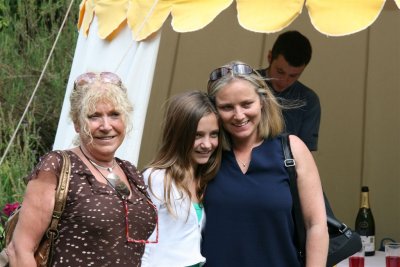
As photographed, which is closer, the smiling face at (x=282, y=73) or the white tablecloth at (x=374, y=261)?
the smiling face at (x=282, y=73)

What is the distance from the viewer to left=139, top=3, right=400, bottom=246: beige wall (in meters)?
5.98

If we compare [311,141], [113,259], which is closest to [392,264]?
[311,141]

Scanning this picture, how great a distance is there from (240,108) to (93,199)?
0.74m

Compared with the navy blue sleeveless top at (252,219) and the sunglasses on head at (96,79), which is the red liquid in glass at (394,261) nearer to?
the navy blue sleeveless top at (252,219)

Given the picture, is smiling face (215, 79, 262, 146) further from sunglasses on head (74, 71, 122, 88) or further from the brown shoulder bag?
the brown shoulder bag

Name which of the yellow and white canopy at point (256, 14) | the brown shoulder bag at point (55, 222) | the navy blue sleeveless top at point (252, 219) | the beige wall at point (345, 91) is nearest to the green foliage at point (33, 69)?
the beige wall at point (345, 91)

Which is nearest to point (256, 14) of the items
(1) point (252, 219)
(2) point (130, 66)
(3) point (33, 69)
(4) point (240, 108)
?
(2) point (130, 66)

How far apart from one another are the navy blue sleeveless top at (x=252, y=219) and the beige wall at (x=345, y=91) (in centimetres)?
307

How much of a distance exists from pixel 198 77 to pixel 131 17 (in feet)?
6.89

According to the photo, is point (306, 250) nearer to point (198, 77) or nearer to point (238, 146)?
point (238, 146)

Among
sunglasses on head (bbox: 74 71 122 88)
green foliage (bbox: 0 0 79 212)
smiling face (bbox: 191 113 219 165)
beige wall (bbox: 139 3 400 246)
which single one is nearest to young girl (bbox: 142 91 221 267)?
smiling face (bbox: 191 113 219 165)

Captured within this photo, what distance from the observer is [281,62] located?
4426 millimetres

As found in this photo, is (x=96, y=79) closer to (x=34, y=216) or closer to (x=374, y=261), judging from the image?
(x=34, y=216)

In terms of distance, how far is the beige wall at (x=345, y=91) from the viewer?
19.6 ft
